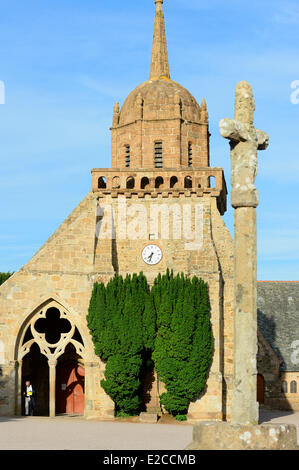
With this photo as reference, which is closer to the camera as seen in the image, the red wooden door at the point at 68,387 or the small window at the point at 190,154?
the red wooden door at the point at 68,387

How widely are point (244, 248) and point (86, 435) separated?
1020cm

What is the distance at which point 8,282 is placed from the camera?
30734 mm

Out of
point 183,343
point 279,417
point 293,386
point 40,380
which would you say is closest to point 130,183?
point 183,343

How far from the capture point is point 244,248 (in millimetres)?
15742

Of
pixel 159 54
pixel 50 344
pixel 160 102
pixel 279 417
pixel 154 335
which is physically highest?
pixel 159 54

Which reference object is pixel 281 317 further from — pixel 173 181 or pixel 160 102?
pixel 160 102

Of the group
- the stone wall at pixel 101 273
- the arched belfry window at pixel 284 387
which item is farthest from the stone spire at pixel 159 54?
the arched belfry window at pixel 284 387

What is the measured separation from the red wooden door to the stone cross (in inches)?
757

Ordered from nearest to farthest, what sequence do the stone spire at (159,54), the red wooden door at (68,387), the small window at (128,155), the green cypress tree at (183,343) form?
the green cypress tree at (183,343), the red wooden door at (68,387), the small window at (128,155), the stone spire at (159,54)

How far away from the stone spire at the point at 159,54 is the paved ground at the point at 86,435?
17095 millimetres

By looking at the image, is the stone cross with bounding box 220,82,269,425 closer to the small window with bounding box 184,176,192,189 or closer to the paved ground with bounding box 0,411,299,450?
the paved ground with bounding box 0,411,299,450

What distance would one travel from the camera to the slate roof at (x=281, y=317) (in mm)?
38844

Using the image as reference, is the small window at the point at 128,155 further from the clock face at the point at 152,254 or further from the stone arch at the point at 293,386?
the stone arch at the point at 293,386

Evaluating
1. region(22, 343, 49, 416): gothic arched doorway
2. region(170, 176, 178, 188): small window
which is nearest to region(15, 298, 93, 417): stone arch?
region(22, 343, 49, 416): gothic arched doorway
